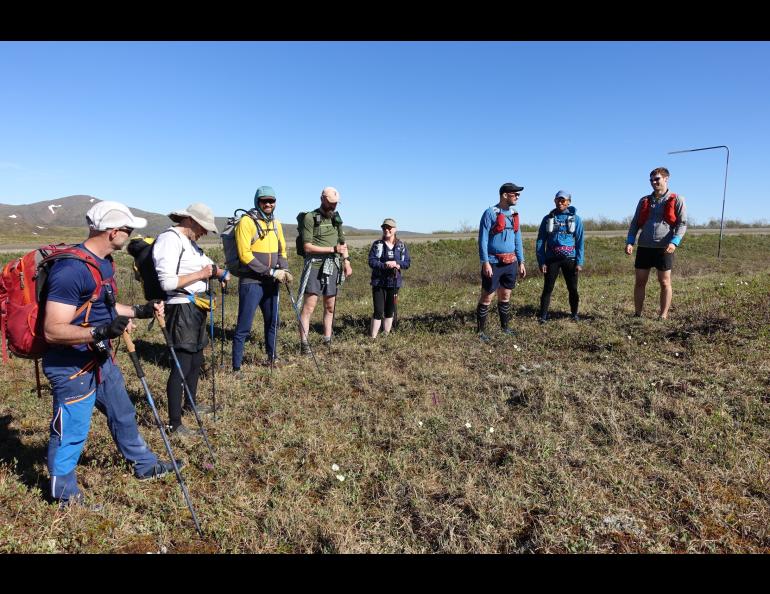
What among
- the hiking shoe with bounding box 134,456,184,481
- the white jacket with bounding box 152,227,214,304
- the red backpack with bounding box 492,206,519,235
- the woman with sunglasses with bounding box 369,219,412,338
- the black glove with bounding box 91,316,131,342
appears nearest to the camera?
the black glove with bounding box 91,316,131,342

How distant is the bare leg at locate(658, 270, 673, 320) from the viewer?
792 cm

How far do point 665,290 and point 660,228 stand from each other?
3.73 ft

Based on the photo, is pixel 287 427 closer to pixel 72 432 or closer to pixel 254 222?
pixel 72 432

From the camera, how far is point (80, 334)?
3.08 meters

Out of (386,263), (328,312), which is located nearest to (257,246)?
(328,312)

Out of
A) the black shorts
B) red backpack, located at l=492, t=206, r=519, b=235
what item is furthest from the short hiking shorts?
the black shorts

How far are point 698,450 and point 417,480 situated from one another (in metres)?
2.55

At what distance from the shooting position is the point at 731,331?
23.1ft

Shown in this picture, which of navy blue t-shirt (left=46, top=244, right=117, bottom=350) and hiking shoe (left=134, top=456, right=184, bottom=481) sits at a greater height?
navy blue t-shirt (left=46, top=244, right=117, bottom=350)

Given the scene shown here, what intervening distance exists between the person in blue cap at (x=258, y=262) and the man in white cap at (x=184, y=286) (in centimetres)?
127

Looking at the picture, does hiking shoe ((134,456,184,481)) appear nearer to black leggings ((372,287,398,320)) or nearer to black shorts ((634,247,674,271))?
black leggings ((372,287,398,320))

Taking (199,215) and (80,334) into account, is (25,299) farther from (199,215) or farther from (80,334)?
(199,215)

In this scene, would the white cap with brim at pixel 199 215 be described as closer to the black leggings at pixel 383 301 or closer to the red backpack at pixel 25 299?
the red backpack at pixel 25 299
